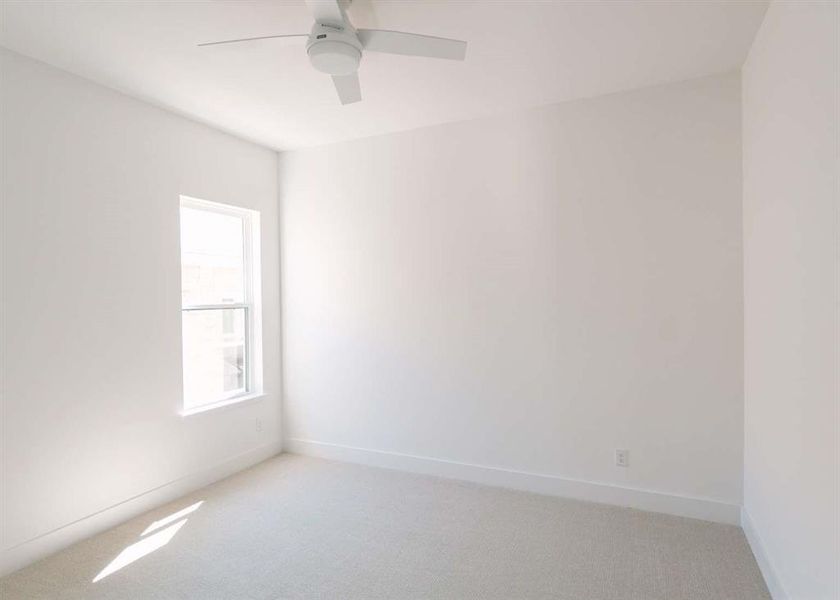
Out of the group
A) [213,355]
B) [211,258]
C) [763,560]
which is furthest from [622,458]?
[211,258]

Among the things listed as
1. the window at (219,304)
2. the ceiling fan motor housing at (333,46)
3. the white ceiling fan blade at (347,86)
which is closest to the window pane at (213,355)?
the window at (219,304)

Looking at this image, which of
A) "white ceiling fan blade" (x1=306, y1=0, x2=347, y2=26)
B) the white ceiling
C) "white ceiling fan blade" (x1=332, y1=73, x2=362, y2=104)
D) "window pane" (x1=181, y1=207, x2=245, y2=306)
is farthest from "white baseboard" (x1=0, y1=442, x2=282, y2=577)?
"white ceiling fan blade" (x1=306, y1=0, x2=347, y2=26)

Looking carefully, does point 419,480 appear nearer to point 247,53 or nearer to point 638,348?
point 638,348

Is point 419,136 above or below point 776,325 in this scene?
above

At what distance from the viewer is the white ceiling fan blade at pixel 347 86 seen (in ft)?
6.95

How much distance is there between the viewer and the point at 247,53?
2.43 meters

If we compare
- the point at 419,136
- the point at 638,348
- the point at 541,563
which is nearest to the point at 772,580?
the point at 541,563

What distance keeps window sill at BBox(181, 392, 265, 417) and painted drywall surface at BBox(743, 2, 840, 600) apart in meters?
3.54

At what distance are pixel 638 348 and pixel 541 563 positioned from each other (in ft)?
4.72

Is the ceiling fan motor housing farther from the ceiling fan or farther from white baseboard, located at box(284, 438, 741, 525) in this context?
white baseboard, located at box(284, 438, 741, 525)

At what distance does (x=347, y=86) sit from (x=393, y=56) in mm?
499

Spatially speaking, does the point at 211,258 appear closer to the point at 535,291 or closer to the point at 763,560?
the point at 535,291

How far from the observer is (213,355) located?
3707mm

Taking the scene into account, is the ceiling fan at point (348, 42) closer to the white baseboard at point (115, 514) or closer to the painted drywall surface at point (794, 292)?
the painted drywall surface at point (794, 292)
